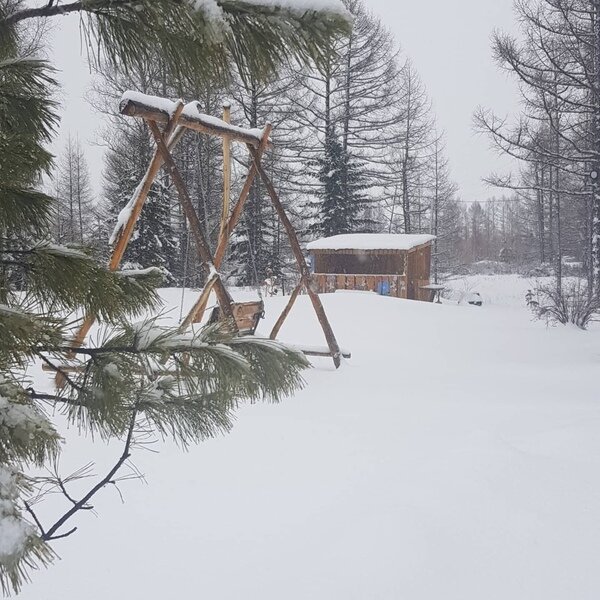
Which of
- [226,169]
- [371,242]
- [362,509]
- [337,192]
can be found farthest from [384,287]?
[362,509]

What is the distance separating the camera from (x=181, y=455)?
3746mm

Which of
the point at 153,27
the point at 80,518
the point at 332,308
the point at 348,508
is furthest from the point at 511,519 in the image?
the point at 332,308

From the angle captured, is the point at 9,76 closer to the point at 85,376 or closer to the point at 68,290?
the point at 68,290

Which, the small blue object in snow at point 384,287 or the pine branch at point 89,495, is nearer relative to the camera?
the pine branch at point 89,495

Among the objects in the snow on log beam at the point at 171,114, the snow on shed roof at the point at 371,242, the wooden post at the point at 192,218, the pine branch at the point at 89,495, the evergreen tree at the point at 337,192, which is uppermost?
the evergreen tree at the point at 337,192

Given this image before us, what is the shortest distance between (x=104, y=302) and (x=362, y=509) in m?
2.14

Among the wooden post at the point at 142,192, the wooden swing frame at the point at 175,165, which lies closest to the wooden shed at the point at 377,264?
the wooden swing frame at the point at 175,165

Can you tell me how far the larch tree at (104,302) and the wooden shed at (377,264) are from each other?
14432 millimetres

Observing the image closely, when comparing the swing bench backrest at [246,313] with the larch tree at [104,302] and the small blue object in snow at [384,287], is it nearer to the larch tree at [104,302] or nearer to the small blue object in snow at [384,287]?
the larch tree at [104,302]

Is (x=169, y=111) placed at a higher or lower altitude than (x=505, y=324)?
higher

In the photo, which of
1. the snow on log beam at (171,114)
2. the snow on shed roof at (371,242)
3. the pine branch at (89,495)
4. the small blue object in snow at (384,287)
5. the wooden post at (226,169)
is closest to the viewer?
the pine branch at (89,495)

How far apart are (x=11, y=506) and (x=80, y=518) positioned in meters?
2.23

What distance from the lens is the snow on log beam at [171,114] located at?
4812 millimetres

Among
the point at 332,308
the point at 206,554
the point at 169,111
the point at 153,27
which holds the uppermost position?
the point at 169,111
